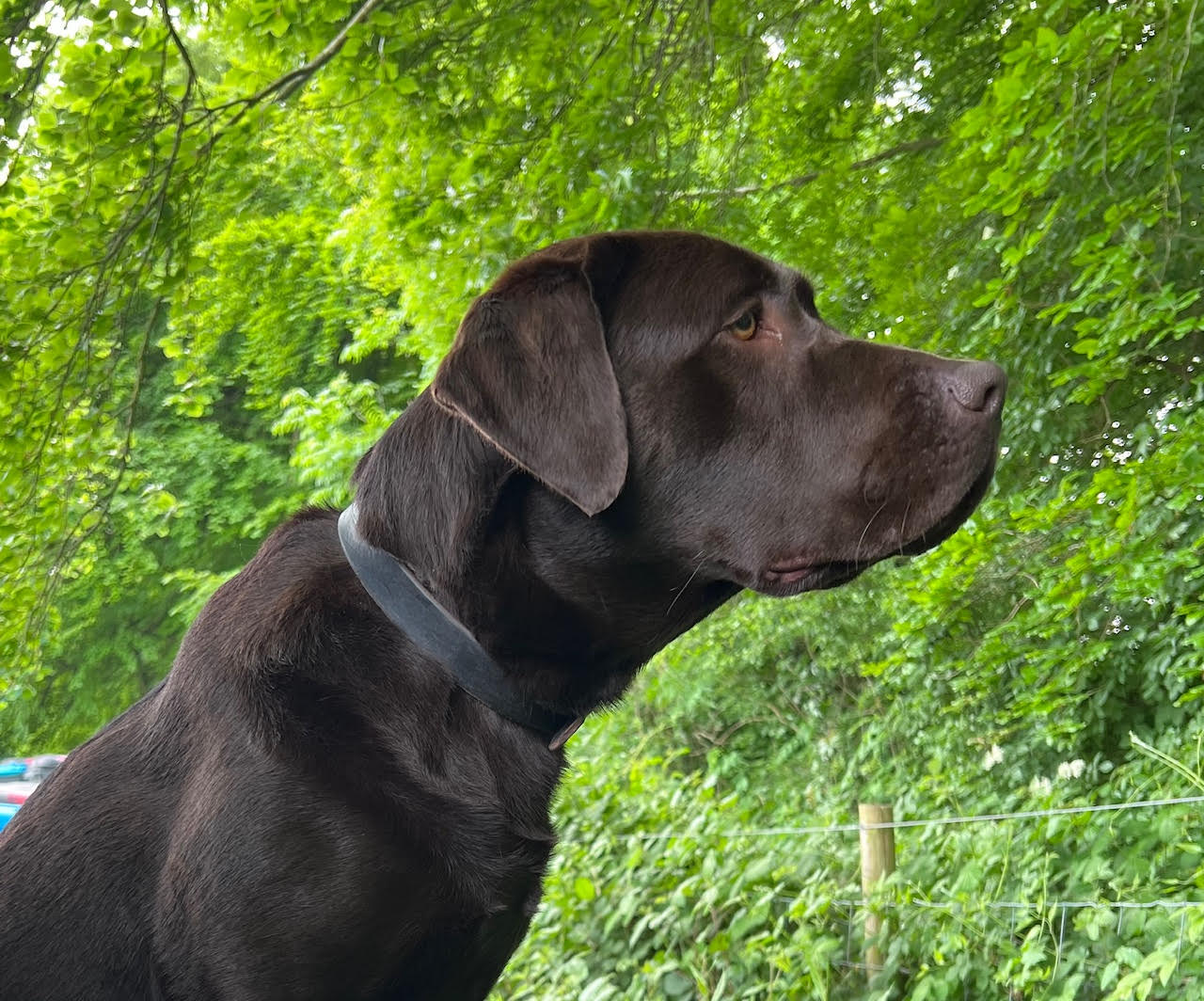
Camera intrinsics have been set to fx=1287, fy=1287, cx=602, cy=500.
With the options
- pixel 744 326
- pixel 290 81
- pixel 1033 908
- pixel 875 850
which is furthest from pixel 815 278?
pixel 744 326

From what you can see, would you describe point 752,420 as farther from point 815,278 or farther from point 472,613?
point 815,278

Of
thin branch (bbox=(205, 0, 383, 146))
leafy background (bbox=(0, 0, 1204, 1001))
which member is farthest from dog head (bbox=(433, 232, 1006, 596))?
thin branch (bbox=(205, 0, 383, 146))

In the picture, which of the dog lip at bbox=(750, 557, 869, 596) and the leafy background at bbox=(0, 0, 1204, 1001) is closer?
the dog lip at bbox=(750, 557, 869, 596)

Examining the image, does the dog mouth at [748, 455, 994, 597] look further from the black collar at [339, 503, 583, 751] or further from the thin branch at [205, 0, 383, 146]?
the thin branch at [205, 0, 383, 146]

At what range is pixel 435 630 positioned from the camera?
2305mm

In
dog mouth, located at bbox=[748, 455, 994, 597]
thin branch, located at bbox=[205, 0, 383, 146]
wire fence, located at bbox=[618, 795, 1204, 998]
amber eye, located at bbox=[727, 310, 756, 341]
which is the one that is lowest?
wire fence, located at bbox=[618, 795, 1204, 998]

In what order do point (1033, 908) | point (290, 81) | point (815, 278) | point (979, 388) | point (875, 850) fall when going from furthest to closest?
1. point (815, 278)
2. point (290, 81)
3. point (875, 850)
4. point (1033, 908)
5. point (979, 388)

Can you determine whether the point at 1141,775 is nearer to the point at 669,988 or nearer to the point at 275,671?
the point at 669,988

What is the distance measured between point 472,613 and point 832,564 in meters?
0.70

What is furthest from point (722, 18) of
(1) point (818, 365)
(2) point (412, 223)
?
(1) point (818, 365)

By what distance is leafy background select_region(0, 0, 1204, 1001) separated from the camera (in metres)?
4.53

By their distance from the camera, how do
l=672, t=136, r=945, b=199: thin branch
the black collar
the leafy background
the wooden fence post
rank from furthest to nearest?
l=672, t=136, r=945, b=199: thin branch → the wooden fence post → the leafy background → the black collar

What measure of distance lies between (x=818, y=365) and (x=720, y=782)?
11781 mm

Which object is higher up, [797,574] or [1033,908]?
[797,574]
